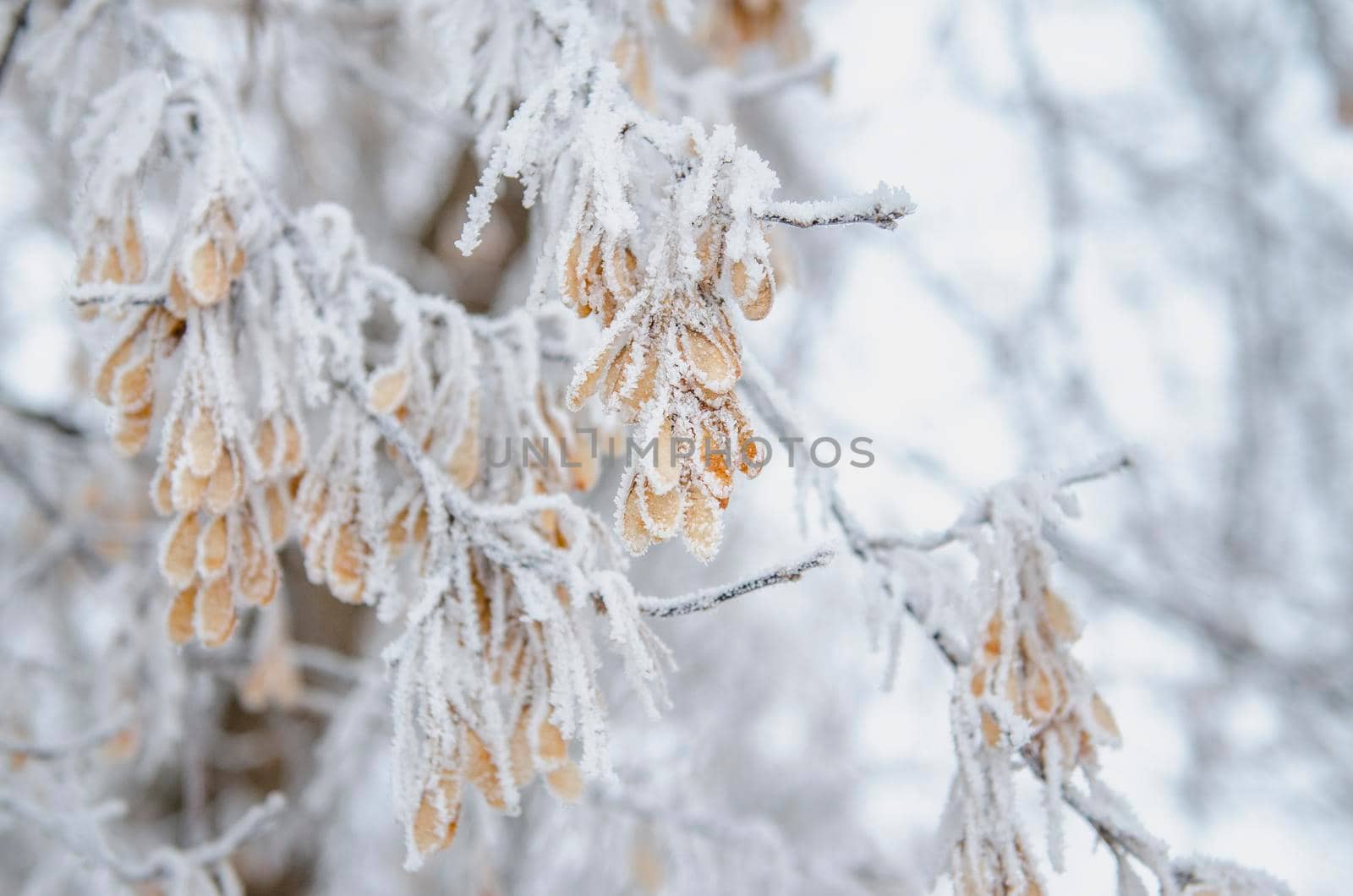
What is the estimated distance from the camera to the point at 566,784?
0.91 m

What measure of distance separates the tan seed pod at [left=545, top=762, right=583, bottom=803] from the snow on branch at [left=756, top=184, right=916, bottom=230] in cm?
55

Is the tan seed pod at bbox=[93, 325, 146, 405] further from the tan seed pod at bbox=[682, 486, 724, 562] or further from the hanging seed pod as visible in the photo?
the tan seed pod at bbox=[682, 486, 724, 562]

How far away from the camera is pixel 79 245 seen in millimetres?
977

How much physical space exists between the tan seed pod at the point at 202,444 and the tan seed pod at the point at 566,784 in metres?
0.44

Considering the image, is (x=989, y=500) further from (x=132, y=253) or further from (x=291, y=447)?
(x=132, y=253)

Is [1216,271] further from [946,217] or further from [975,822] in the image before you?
[975,822]

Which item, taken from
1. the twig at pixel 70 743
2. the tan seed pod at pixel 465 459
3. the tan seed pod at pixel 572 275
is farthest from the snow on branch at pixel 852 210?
the twig at pixel 70 743

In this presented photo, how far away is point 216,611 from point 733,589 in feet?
1.78

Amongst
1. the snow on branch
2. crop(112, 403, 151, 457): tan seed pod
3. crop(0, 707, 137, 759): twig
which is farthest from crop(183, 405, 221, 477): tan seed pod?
crop(0, 707, 137, 759): twig

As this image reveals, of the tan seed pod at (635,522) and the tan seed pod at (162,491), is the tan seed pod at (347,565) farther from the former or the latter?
the tan seed pod at (635,522)

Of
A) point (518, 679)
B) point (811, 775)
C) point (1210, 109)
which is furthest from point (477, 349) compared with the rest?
point (1210, 109)

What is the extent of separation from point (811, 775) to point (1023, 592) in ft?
9.51

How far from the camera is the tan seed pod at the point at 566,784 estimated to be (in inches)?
35.6

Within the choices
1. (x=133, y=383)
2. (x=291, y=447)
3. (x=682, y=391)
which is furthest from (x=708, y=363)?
(x=133, y=383)
